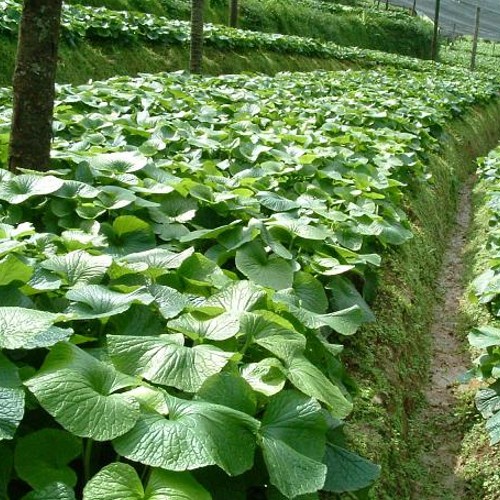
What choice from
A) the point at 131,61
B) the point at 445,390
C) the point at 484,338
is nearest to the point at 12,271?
the point at 484,338

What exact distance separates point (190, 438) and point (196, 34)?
9.34 m

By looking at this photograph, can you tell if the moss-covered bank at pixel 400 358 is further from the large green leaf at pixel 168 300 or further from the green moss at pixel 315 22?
the green moss at pixel 315 22

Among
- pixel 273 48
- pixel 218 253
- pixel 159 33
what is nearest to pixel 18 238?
pixel 218 253

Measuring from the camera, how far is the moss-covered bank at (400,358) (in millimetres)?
3258

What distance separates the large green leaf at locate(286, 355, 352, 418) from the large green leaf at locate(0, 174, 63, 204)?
1.63 m

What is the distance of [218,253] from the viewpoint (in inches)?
132

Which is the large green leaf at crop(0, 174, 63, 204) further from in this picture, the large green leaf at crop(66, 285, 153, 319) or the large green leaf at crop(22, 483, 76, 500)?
the large green leaf at crop(22, 483, 76, 500)

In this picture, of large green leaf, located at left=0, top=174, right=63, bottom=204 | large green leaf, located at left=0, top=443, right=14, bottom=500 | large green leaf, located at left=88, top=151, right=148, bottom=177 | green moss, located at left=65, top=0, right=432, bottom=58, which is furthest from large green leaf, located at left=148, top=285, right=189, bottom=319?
green moss, located at left=65, top=0, right=432, bottom=58

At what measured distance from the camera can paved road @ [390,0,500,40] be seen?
153ft

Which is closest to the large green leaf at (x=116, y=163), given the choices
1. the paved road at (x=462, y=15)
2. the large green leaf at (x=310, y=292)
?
the large green leaf at (x=310, y=292)

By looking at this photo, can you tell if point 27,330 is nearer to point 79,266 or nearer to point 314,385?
point 79,266

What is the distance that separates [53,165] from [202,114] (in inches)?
107

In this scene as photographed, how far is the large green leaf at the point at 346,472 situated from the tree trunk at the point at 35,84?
248 centimetres

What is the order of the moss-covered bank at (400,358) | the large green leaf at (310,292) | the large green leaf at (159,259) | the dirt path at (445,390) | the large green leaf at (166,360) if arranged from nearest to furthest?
the large green leaf at (166,360), the large green leaf at (159,259), the large green leaf at (310,292), the moss-covered bank at (400,358), the dirt path at (445,390)
